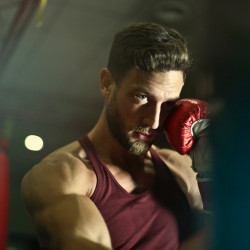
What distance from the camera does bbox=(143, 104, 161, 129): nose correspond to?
1.14 metres

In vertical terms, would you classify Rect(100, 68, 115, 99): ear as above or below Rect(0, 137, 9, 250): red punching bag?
above

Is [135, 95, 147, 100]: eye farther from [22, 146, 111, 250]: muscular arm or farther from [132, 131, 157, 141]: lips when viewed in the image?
[22, 146, 111, 250]: muscular arm

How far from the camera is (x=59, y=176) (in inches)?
41.9

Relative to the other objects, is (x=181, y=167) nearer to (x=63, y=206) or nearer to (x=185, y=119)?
(x=185, y=119)

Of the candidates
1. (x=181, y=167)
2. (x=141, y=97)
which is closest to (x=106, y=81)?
(x=141, y=97)

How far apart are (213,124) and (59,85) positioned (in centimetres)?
54

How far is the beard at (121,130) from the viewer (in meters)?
1.16

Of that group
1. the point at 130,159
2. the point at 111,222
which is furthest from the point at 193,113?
the point at 111,222

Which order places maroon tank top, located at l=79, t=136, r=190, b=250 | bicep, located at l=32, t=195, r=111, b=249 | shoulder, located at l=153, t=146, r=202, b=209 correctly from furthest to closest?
shoulder, located at l=153, t=146, r=202, b=209 < maroon tank top, located at l=79, t=136, r=190, b=250 < bicep, located at l=32, t=195, r=111, b=249

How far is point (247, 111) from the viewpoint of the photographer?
0.75m

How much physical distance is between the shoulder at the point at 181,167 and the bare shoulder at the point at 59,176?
269 millimetres

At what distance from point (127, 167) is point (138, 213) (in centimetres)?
15

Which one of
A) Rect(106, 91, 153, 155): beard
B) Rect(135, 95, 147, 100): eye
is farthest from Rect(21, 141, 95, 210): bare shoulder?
Rect(135, 95, 147, 100): eye

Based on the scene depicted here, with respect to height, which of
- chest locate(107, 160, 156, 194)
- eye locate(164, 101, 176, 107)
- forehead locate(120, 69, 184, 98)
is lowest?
chest locate(107, 160, 156, 194)
